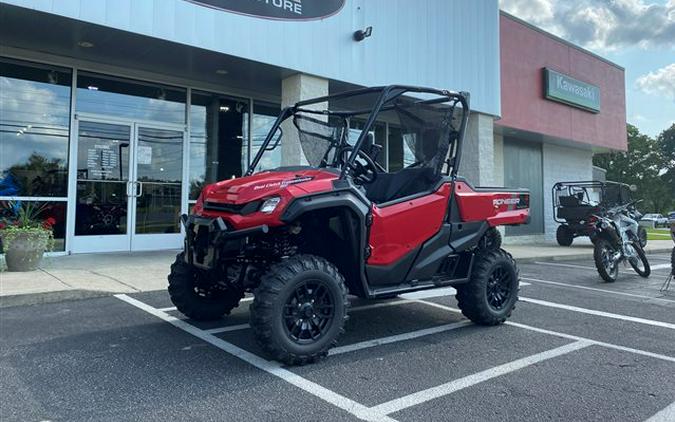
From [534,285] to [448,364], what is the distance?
15.3ft

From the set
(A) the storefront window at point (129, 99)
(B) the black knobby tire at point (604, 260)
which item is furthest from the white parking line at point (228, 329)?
(A) the storefront window at point (129, 99)

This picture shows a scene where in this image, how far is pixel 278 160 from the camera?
10.4 metres

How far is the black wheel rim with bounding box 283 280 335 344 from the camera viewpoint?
3.71 m

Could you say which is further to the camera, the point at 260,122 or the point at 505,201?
the point at 260,122

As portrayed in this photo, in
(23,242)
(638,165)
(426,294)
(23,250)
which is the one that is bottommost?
(426,294)

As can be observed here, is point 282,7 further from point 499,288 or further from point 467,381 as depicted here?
point 467,381


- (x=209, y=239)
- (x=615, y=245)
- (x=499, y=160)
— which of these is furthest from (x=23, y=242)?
(x=499, y=160)

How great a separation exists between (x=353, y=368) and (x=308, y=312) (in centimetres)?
53

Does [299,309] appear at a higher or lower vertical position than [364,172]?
lower

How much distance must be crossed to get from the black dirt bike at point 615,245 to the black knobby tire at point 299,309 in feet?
20.5

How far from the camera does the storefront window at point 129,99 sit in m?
9.43

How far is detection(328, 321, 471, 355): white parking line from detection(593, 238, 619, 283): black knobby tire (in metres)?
4.34

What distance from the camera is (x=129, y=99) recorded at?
32.6ft

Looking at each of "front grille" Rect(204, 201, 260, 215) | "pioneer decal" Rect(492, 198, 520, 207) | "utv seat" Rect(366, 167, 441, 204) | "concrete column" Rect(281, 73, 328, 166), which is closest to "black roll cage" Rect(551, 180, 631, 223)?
"concrete column" Rect(281, 73, 328, 166)
